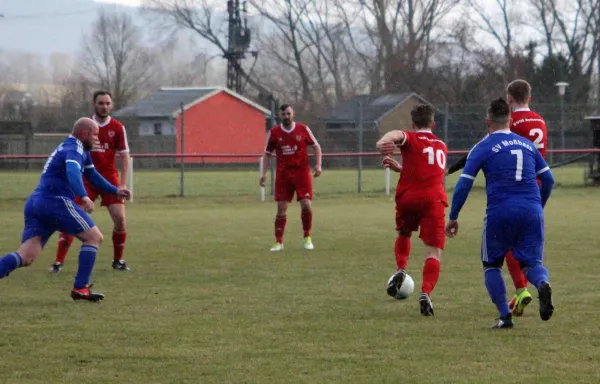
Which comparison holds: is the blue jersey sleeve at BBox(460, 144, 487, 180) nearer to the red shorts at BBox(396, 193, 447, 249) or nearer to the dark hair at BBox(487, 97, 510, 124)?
the dark hair at BBox(487, 97, 510, 124)

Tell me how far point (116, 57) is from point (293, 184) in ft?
211

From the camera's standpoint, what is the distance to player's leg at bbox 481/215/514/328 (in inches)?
281

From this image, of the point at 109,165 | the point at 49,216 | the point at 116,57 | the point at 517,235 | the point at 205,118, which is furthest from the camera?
the point at 116,57

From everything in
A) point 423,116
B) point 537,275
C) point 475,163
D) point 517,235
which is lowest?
point 537,275

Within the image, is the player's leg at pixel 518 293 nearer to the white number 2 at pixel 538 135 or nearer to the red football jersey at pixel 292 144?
the white number 2 at pixel 538 135

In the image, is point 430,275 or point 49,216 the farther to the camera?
point 49,216

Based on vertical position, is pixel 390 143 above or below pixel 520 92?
below

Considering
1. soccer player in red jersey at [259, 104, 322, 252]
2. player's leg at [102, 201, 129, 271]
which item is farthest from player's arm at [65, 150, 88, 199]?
soccer player in red jersey at [259, 104, 322, 252]

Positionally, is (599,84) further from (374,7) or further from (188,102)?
(188,102)

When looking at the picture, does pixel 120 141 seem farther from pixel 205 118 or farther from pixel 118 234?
pixel 205 118

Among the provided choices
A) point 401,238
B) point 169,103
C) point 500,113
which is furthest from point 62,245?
point 169,103

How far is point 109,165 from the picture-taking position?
1152 cm

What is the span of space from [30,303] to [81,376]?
3.05 meters

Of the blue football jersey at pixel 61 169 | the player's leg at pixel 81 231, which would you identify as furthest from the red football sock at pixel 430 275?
the blue football jersey at pixel 61 169
